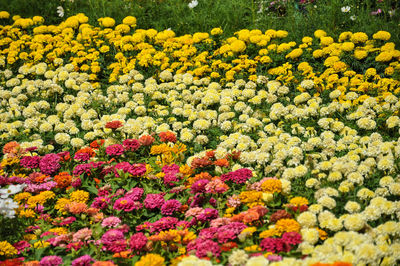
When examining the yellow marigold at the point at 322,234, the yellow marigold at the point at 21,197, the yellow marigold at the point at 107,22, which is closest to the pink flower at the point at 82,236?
the yellow marigold at the point at 21,197

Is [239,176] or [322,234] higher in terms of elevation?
[239,176]

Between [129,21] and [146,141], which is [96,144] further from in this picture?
[129,21]

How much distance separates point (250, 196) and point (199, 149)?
1135mm

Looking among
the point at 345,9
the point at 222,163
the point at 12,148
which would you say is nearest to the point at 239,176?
the point at 222,163

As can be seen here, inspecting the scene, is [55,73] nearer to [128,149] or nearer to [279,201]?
[128,149]

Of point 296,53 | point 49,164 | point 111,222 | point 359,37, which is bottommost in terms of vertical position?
point 111,222

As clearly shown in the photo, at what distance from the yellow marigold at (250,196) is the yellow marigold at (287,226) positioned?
0.34m

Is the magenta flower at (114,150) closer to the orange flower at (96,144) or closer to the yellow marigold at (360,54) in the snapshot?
the orange flower at (96,144)

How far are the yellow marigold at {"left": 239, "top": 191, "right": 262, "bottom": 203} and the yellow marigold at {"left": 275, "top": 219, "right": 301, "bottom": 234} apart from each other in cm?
34

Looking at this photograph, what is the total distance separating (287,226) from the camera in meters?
2.61

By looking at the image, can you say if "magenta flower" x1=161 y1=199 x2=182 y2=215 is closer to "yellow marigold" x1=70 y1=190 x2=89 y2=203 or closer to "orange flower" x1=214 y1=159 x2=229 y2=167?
"orange flower" x1=214 y1=159 x2=229 y2=167

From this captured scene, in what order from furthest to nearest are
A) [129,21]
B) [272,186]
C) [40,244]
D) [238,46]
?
1. [129,21]
2. [238,46]
3. [272,186]
4. [40,244]

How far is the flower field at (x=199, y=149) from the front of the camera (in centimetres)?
266

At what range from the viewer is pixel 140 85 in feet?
16.4
